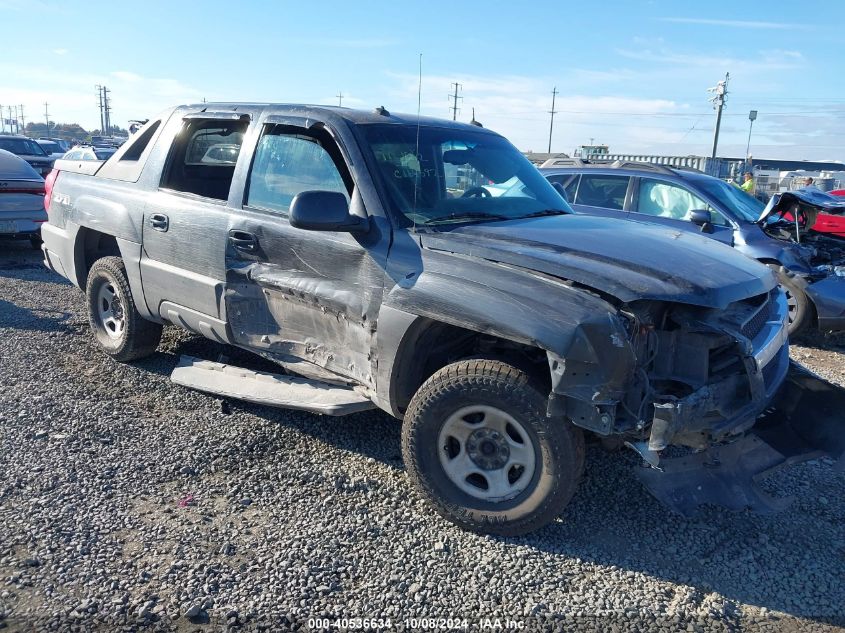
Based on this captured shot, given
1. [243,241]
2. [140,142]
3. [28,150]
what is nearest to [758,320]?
[243,241]

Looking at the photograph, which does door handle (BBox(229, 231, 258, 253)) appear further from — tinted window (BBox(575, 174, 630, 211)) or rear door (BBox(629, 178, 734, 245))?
tinted window (BBox(575, 174, 630, 211))

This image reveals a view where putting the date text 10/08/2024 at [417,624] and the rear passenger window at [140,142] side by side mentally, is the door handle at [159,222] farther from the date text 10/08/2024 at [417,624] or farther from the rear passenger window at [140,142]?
the date text 10/08/2024 at [417,624]

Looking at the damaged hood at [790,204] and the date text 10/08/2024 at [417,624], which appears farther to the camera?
the damaged hood at [790,204]

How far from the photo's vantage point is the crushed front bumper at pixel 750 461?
130 inches

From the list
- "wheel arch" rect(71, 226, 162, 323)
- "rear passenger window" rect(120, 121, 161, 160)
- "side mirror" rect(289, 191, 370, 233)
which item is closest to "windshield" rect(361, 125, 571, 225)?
"side mirror" rect(289, 191, 370, 233)

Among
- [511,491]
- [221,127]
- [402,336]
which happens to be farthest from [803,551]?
[221,127]

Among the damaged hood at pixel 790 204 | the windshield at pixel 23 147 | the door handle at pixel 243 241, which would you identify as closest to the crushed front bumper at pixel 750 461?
the door handle at pixel 243 241

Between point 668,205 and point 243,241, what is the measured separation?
5.54m

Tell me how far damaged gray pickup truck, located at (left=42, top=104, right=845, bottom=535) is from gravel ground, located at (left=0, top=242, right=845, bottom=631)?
0.28m

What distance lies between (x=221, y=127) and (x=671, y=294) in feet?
10.7

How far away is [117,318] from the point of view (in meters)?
5.49

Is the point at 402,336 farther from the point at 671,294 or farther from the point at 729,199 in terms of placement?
the point at 729,199

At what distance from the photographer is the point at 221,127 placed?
4.66 metres

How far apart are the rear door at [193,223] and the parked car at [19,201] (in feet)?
19.9
